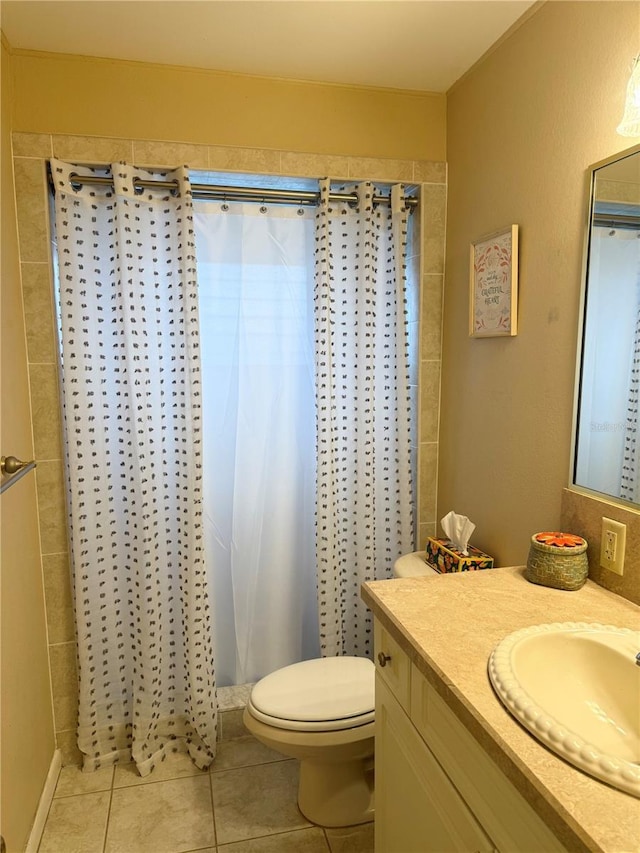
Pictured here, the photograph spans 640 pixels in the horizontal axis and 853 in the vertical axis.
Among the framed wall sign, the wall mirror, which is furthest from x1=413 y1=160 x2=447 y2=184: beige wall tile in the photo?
the wall mirror

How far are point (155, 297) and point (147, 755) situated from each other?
1602 millimetres

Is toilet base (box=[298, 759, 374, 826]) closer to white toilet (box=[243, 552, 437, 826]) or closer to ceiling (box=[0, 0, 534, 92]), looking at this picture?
white toilet (box=[243, 552, 437, 826])

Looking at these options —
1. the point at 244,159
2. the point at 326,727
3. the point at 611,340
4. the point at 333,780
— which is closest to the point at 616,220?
the point at 611,340

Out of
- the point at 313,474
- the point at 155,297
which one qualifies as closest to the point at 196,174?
the point at 155,297

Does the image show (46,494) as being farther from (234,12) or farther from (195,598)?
(234,12)

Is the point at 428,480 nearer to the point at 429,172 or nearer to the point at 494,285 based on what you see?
the point at 494,285

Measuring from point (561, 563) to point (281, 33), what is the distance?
1641 millimetres

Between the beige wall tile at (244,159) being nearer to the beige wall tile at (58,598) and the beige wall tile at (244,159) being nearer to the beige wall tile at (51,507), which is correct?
the beige wall tile at (51,507)

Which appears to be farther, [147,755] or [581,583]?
[147,755]

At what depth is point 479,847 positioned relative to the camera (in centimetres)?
92

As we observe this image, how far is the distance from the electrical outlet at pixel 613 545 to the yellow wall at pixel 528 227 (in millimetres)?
29

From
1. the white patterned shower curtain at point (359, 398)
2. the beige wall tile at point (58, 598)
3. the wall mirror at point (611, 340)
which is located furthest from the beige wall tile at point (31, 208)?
the wall mirror at point (611, 340)

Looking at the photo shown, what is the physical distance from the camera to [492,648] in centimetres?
109

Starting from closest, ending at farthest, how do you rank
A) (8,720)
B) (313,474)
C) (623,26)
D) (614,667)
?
(614,667)
(623,26)
(8,720)
(313,474)
